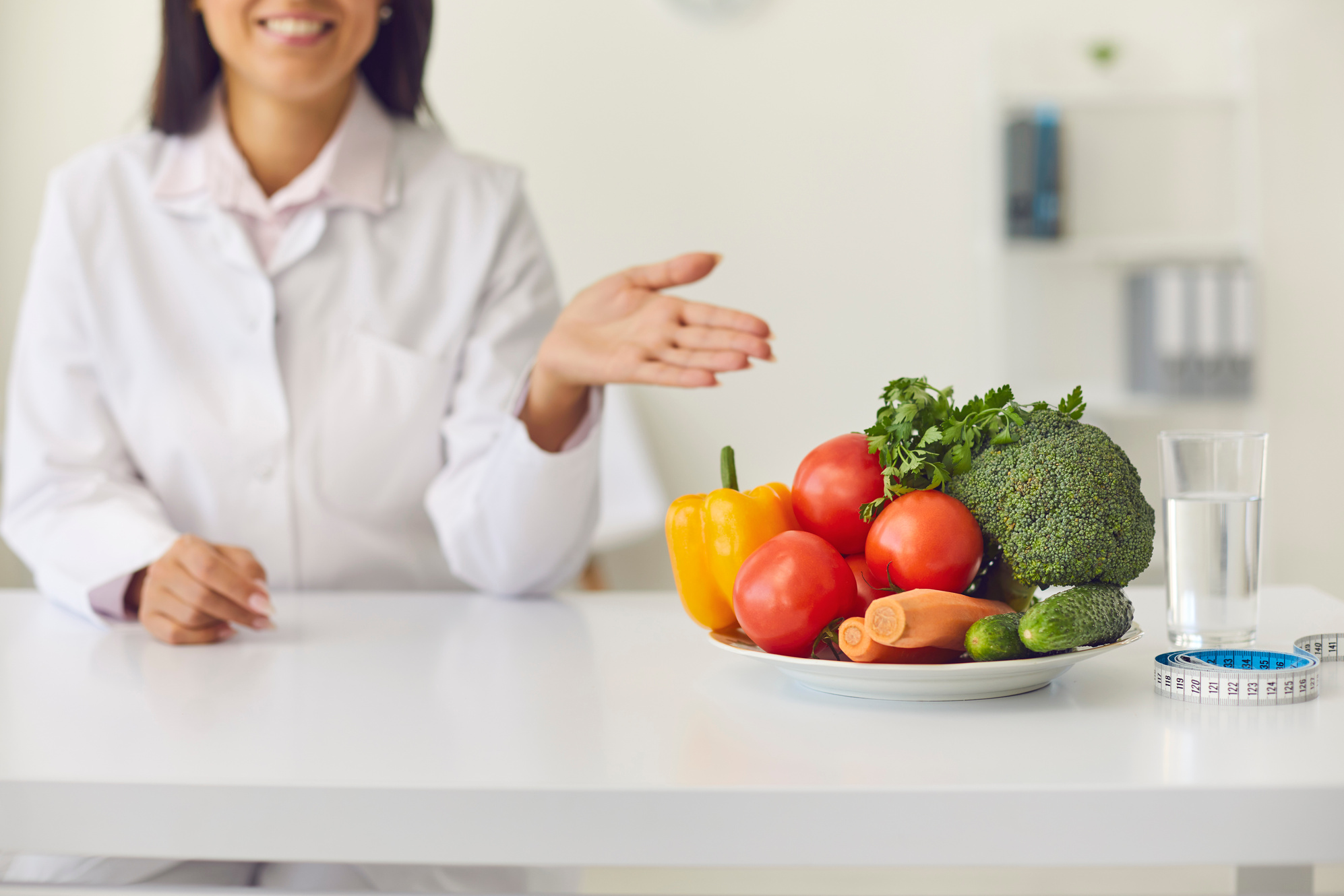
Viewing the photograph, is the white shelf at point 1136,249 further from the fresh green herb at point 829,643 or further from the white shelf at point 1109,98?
the fresh green herb at point 829,643

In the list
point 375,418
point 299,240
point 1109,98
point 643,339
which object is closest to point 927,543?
point 643,339

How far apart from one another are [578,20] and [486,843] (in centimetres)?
287

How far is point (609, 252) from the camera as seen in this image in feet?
10.4

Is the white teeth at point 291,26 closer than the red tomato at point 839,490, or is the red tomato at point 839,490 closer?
the red tomato at point 839,490

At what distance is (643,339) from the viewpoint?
1.02m

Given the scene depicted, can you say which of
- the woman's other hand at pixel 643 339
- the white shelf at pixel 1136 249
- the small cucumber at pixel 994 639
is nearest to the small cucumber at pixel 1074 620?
the small cucumber at pixel 994 639

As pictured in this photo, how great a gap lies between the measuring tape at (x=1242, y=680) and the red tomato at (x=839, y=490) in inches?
7.9

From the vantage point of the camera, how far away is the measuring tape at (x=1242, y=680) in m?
0.68

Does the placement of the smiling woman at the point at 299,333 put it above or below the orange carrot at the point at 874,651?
above

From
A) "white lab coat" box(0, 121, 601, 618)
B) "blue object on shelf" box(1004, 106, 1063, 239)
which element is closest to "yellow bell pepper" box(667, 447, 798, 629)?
"white lab coat" box(0, 121, 601, 618)

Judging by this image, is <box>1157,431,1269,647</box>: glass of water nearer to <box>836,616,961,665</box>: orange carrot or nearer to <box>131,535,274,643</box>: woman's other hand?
<box>836,616,961,665</box>: orange carrot

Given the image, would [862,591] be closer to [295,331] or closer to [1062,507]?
[1062,507]

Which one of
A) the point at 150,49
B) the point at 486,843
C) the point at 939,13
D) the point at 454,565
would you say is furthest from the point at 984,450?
the point at 150,49

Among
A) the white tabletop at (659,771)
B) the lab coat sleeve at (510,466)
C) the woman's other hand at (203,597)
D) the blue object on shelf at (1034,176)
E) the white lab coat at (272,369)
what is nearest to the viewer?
the white tabletop at (659,771)
